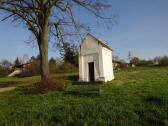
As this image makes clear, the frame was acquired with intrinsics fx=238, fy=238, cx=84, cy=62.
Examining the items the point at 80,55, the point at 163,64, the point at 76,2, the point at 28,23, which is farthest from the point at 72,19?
the point at 163,64

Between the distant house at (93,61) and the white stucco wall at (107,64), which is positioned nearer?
the distant house at (93,61)

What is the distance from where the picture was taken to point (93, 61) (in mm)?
24703

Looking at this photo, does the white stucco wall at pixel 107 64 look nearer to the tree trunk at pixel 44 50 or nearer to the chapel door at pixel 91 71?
the chapel door at pixel 91 71

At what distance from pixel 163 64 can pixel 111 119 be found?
54.1 meters

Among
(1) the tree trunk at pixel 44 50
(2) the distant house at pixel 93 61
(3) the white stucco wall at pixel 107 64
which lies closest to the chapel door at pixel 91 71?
(2) the distant house at pixel 93 61

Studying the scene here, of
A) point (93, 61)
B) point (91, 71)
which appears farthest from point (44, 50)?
point (91, 71)

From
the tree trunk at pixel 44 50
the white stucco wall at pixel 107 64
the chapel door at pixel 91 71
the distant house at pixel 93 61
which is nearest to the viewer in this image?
the tree trunk at pixel 44 50

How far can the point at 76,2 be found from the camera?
19.3 metres

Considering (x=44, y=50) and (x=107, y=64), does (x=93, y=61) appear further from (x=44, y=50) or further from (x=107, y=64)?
(x=44, y=50)

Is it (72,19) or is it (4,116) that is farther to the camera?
(72,19)

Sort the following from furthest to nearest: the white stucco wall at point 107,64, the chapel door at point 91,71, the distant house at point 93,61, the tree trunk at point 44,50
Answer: the chapel door at point 91,71 → the white stucco wall at point 107,64 → the distant house at point 93,61 → the tree trunk at point 44,50

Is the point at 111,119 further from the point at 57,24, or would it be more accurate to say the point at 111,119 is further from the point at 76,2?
the point at 57,24

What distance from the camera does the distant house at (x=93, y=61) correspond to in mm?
24219

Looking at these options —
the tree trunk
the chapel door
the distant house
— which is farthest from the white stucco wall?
the tree trunk
